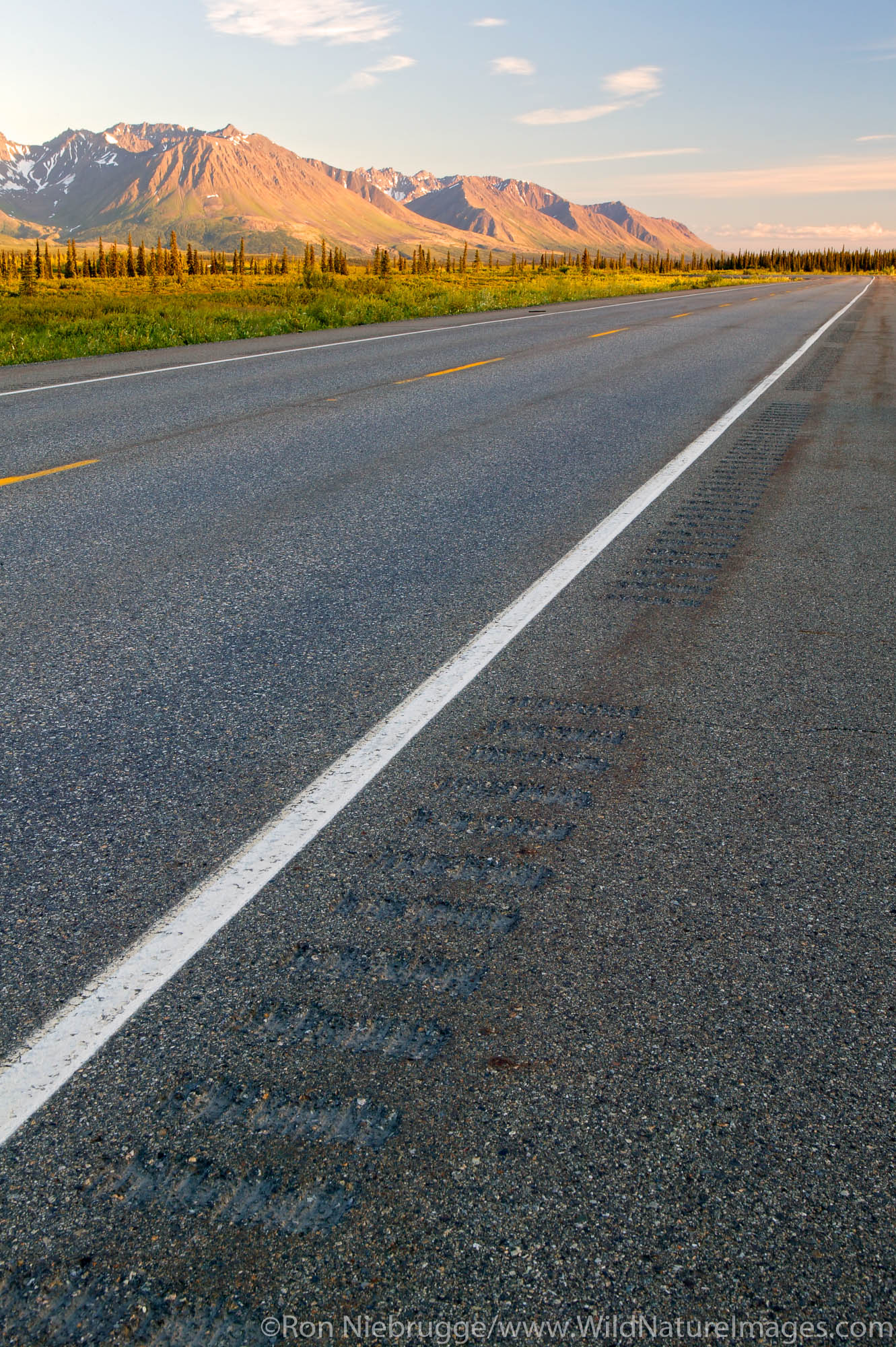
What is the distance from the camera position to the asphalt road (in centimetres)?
170

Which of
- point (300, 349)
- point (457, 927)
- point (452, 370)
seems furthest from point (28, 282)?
point (457, 927)

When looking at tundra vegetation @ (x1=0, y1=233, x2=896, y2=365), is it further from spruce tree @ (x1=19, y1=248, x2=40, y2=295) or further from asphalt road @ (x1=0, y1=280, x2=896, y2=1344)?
asphalt road @ (x1=0, y1=280, x2=896, y2=1344)

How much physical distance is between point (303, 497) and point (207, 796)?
415cm

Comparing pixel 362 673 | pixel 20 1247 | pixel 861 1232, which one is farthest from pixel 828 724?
pixel 20 1247

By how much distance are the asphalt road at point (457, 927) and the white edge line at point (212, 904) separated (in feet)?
0.17

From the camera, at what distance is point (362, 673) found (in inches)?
158

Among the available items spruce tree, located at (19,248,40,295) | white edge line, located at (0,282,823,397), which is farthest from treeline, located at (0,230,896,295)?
white edge line, located at (0,282,823,397)

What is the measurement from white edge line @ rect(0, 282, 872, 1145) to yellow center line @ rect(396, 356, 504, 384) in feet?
28.5

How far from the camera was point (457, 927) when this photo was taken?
98.3 inches

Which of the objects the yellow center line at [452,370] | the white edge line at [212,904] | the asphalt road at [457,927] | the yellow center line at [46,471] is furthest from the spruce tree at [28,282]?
the white edge line at [212,904]

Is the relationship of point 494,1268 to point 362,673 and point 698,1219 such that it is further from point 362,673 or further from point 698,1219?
point 362,673

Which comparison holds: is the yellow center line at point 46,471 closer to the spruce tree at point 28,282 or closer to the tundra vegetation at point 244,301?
the tundra vegetation at point 244,301

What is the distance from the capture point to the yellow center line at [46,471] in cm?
723

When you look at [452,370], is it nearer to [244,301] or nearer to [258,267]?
[244,301]
